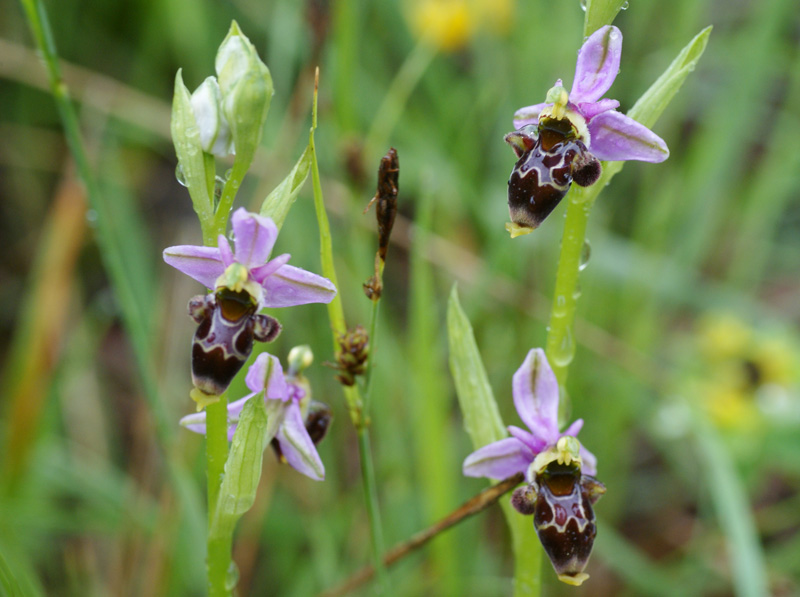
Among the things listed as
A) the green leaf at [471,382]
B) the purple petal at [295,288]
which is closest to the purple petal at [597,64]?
the green leaf at [471,382]

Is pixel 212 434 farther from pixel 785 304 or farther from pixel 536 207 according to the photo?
pixel 785 304

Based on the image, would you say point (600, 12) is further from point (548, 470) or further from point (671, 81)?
point (548, 470)

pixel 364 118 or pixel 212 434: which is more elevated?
pixel 364 118

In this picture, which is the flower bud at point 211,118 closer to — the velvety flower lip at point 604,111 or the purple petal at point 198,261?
the purple petal at point 198,261

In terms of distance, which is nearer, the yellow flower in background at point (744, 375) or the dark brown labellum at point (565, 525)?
the dark brown labellum at point (565, 525)

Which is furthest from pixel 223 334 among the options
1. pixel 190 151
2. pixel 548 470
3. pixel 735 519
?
pixel 735 519

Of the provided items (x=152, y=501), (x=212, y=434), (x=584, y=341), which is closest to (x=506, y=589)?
(x=584, y=341)
